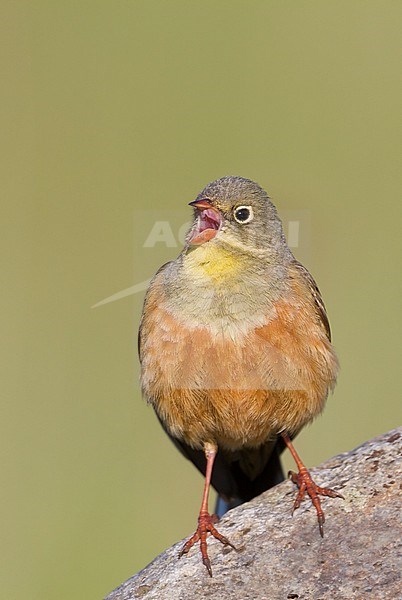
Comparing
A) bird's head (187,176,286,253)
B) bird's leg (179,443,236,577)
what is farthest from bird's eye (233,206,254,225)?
bird's leg (179,443,236,577)

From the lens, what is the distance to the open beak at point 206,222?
4.69m

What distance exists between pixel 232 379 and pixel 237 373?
0.04 metres

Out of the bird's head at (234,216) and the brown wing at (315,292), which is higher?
the bird's head at (234,216)

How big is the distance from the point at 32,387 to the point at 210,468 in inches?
96.8

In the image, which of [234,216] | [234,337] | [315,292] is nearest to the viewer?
[234,216]

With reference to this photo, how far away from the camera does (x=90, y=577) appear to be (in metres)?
7.06

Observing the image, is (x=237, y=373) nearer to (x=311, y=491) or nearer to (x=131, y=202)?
(x=311, y=491)

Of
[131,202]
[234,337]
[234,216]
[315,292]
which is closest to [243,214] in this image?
[234,216]

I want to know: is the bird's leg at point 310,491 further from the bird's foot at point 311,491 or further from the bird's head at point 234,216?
the bird's head at point 234,216

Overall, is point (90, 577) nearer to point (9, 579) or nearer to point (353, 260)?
point (9, 579)

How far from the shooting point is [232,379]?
5.00 m

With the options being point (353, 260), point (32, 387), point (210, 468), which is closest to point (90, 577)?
point (32, 387)

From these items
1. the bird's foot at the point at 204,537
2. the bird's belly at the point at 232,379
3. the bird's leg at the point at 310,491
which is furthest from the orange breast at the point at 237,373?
the bird's foot at the point at 204,537

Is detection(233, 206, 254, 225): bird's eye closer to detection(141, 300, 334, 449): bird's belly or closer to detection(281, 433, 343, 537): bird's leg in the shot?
detection(141, 300, 334, 449): bird's belly
